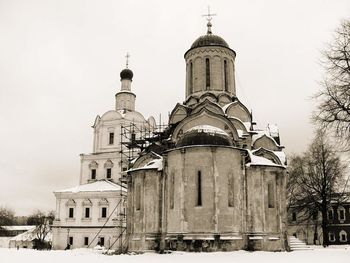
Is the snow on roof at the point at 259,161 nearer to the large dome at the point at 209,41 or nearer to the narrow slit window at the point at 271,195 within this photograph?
the narrow slit window at the point at 271,195

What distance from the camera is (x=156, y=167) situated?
22.8m

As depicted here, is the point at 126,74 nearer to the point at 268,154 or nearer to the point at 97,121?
the point at 97,121

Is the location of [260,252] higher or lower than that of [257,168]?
lower

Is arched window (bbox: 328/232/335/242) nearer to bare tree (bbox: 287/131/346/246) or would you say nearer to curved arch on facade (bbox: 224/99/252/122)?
bare tree (bbox: 287/131/346/246)

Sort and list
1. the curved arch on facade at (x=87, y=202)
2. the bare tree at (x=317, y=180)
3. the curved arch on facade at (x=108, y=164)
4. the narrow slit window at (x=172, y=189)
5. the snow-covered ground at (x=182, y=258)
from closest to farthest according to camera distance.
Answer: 1. the snow-covered ground at (x=182, y=258)
2. the narrow slit window at (x=172, y=189)
3. the bare tree at (x=317, y=180)
4. the curved arch on facade at (x=87, y=202)
5. the curved arch on facade at (x=108, y=164)

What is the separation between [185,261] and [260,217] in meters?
7.05

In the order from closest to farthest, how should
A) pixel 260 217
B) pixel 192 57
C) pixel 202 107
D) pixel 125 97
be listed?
pixel 260 217 → pixel 202 107 → pixel 192 57 → pixel 125 97

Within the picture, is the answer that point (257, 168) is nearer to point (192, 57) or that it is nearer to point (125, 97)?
point (192, 57)

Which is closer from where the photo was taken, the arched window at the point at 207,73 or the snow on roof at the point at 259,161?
the snow on roof at the point at 259,161

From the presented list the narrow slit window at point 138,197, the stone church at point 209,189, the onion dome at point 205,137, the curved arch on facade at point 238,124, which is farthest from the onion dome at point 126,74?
the onion dome at point 205,137

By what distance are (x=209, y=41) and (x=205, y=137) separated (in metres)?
10.1

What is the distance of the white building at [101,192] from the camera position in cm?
3609

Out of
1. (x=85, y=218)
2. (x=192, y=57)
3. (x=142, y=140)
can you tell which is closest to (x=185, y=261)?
(x=142, y=140)

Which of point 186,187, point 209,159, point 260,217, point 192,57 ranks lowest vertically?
point 260,217
